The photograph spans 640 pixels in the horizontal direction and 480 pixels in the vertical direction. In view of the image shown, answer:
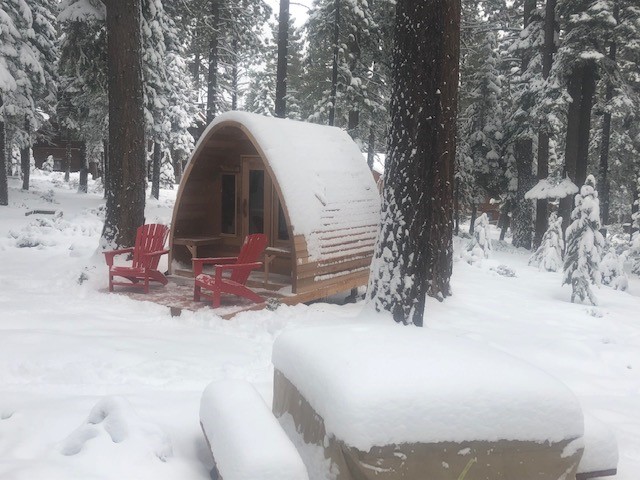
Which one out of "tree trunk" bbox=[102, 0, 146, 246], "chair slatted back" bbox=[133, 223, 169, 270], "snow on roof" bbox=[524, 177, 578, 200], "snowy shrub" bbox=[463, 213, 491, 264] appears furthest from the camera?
"snow on roof" bbox=[524, 177, 578, 200]

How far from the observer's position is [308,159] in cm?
976

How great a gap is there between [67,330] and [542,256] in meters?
12.6

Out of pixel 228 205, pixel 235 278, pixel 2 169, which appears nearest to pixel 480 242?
pixel 228 205

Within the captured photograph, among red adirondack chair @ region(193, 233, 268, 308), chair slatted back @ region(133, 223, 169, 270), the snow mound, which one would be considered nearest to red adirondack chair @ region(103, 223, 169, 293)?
chair slatted back @ region(133, 223, 169, 270)

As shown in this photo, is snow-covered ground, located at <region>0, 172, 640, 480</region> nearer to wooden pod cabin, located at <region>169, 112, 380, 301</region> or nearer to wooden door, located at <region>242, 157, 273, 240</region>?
wooden pod cabin, located at <region>169, 112, 380, 301</region>

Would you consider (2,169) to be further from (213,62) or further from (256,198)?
(256,198)

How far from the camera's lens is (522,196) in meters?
22.0

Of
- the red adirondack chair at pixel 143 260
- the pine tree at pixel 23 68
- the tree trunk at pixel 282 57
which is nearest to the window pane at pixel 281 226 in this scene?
the red adirondack chair at pixel 143 260

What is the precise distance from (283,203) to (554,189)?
1293 centimetres

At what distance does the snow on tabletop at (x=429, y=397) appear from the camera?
2.91 metres

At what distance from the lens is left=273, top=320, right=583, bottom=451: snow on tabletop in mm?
2912

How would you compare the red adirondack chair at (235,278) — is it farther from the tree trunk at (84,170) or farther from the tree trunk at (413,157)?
the tree trunk at (84,170)

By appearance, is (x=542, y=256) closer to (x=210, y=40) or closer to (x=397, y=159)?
(x=397, y=159)

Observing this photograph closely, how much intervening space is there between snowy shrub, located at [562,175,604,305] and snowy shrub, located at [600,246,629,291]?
379 centimetres
